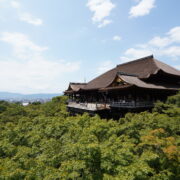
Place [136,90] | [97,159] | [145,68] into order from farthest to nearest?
[145,68] → [136,90] → [97,159]

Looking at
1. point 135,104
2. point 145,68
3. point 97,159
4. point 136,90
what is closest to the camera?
point 97,159

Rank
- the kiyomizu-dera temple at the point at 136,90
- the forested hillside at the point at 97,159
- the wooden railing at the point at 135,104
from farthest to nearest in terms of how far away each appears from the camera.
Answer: the kiyomizu-dera temple at the point at 136,90, the wooden railing at the point at 135,104, the forested hillside at the point at 97,159

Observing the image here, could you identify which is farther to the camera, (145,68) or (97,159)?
(145,68)

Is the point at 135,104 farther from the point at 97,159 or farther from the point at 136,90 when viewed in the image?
the point at 97,159

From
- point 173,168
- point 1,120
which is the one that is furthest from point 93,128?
point 1,120

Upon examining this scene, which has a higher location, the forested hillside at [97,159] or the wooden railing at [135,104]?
the wooden railing at [135,104]

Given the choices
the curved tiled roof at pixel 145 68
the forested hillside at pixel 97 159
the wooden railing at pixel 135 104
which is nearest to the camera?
the forested hillside at pixel 97 159

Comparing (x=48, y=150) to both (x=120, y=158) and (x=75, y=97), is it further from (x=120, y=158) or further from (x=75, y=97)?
(x=75, y=97)

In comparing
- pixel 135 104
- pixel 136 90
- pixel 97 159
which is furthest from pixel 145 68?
pixel 97 159

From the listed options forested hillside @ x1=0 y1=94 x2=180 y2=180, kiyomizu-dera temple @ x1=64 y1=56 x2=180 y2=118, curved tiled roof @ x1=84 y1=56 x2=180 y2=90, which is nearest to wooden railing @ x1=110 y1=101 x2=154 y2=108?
kiyomizu-dera temple @ x1=64 y1=56 x2=180 y2=118

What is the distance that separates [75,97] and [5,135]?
73.4 ft

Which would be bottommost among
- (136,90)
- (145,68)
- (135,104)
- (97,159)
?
(97,159)

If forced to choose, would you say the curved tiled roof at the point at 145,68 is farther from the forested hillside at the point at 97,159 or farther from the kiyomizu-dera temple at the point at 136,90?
the forested hillside at the point at 97,159

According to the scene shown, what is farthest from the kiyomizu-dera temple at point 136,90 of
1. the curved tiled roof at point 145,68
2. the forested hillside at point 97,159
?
the forested hillside at point 97,159
